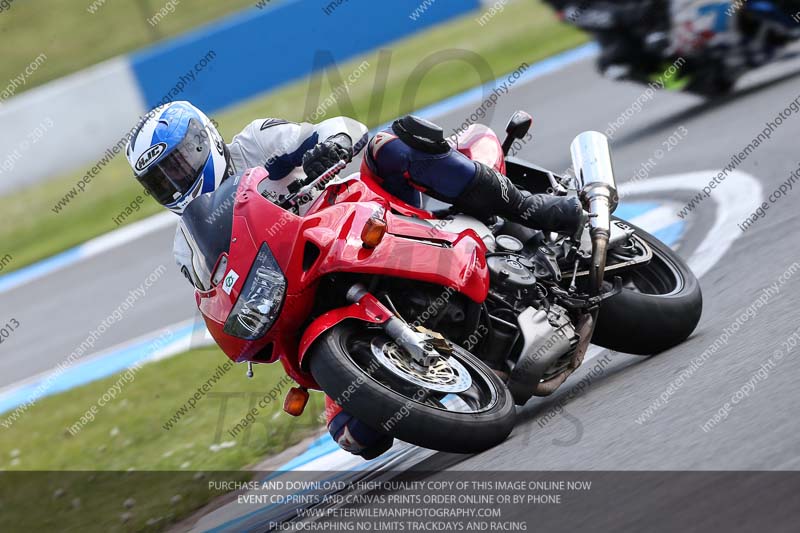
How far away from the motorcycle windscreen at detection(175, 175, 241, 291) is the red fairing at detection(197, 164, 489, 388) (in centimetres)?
4

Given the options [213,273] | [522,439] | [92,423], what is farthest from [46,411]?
[522,439]

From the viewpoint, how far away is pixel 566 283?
17.0 feet

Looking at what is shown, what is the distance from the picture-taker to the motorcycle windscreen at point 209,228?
172 inches

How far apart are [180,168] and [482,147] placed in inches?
61.0

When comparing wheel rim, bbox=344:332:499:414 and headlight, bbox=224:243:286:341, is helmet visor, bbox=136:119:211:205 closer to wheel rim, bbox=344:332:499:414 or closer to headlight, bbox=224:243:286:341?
headlight, bbox=224:243:286:341

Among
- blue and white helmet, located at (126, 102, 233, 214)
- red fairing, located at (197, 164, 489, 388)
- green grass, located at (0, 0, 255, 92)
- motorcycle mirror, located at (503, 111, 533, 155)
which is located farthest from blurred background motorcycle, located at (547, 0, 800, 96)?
green grass, located at (0, 0, 255, 92)

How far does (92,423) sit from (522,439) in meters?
3.93

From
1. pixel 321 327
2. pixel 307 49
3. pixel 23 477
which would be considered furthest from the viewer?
pixel 307 49

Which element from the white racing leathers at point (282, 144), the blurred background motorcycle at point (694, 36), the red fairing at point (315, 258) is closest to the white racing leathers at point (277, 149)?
the white racing leathers at point (282, 144)

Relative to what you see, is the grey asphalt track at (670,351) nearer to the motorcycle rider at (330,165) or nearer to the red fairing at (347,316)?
the red fairing at (347,316)

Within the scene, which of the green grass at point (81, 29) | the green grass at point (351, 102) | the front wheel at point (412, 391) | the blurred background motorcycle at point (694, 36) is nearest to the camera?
the front wheel at point (412, 391)

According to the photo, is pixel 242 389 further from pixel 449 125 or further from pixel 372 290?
pixel 449 125

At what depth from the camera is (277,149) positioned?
5.05 metres

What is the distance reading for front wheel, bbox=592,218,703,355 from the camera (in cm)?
507
